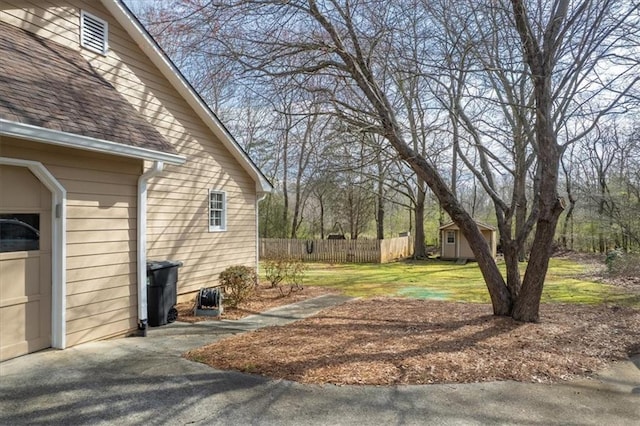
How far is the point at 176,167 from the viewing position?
30.6 ft

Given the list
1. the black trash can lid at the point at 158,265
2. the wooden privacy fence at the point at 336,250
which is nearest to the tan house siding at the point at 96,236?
the black trash can lid at the point at 158,265

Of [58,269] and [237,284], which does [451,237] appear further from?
[58,269]

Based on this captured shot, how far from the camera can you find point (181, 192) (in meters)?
9.48

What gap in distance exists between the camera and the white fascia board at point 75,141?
4.62m

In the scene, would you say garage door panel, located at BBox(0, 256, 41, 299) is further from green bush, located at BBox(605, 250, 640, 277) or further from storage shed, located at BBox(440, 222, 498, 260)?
storage shed, located at BBox(440, 222, 498, 260)

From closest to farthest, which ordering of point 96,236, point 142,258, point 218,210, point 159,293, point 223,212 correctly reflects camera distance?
point 96,236
point 142,258
point 159,293
point 218,210
point 223,212

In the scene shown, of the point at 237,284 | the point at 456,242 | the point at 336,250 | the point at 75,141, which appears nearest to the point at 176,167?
the point at 237,284

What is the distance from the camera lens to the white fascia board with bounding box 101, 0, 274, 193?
316 inches

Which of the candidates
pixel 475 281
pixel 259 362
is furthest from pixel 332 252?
pixel 259 362

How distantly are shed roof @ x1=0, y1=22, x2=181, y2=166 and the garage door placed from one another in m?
0.75

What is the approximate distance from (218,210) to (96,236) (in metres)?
4.72

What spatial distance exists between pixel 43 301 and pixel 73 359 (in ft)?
2.85

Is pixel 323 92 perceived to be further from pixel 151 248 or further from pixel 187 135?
pixel 151 248

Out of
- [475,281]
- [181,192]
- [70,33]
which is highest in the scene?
[70,33]
